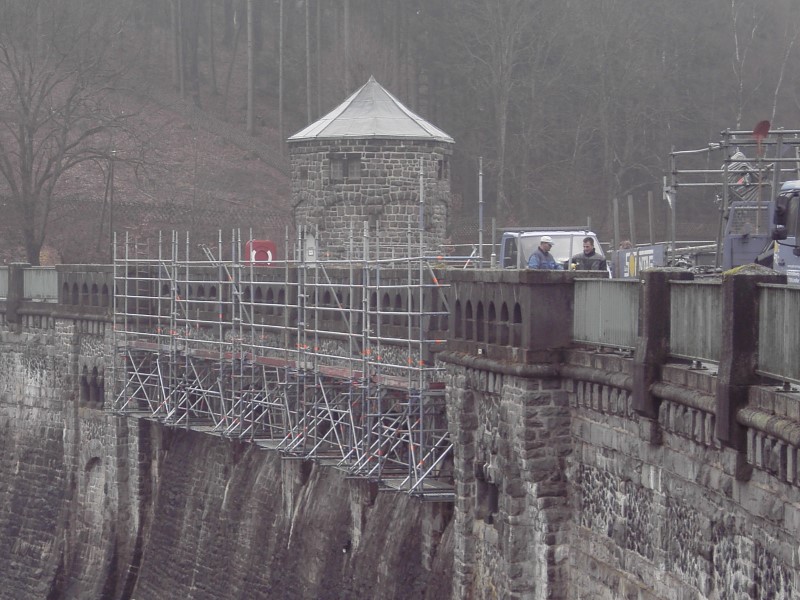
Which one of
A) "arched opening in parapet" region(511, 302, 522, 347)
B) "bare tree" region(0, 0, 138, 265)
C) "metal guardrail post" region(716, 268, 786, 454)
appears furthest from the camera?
"bare tree" region(0, 0, 138, 265)

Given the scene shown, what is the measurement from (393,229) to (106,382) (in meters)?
7.41

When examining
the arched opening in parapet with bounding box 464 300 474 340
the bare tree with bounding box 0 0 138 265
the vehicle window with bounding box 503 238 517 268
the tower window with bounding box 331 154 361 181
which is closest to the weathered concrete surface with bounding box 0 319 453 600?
the arched opening in parapet with bounding box 464 300 474 340

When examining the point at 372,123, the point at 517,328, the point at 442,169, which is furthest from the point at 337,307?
the point at 442,169

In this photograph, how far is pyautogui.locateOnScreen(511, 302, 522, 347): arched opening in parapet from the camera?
49.9 ft

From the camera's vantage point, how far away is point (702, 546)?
1159 centimetres

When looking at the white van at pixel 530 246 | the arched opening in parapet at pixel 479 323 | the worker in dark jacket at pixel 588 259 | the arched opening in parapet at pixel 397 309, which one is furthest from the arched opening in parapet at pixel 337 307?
the arched opening in parapet at pixel 479 323

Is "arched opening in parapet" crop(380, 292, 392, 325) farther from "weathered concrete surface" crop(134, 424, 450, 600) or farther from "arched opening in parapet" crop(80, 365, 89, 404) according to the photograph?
"arched opening in parapet" crop(80, 365, 89, 404)

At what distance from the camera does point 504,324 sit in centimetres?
1562

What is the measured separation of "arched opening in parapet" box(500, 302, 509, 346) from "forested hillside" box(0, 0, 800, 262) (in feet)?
99.7

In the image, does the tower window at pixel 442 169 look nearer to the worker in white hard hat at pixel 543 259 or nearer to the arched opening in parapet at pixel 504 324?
the worker in white hard hat at pixel 543 259

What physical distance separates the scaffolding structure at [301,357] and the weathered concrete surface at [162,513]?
0.56 m

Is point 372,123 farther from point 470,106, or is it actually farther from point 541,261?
point 470,106

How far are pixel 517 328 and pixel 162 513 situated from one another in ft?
45.2

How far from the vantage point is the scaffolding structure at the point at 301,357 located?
19.3 meters
